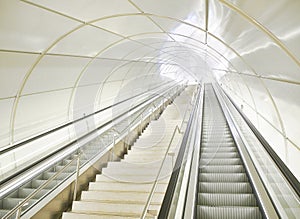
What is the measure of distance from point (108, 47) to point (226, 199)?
15.8ft

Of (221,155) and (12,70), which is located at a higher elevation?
(12,70)

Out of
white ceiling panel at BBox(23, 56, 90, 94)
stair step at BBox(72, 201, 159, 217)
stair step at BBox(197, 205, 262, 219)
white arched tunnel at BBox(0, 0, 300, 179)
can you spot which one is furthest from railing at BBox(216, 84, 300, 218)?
white ceiling panel at BBox(23, 56, 90, 94)

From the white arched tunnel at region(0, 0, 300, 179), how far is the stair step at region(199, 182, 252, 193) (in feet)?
2.58

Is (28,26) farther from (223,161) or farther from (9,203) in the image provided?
(223,161)

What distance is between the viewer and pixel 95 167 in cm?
651

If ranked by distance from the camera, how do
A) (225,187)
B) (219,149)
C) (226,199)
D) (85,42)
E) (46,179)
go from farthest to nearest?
1. (219,149)
2. (85,42)
3. (46,179)
4. (225,187)
5. (226,199)

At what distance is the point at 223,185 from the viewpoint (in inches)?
182

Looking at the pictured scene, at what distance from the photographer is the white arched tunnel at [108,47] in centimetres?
366

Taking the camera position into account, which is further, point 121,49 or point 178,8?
point 121,49

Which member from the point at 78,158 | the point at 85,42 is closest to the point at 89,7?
the point at 85,42

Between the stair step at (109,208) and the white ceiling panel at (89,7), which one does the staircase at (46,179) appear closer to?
the stair step at (109,208)

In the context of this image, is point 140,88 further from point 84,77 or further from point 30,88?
point 30,88

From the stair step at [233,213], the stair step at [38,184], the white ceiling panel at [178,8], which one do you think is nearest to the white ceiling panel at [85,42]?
the white ceiling panel at [178,8]

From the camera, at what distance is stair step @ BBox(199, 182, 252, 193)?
4578 mm
